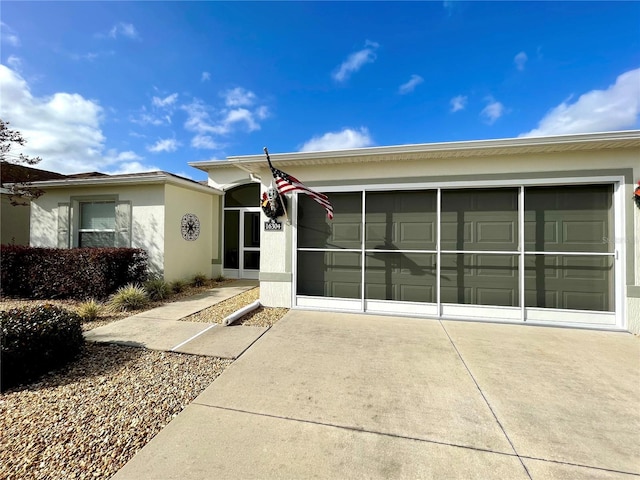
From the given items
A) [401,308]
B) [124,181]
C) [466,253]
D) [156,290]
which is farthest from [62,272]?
[466,253]

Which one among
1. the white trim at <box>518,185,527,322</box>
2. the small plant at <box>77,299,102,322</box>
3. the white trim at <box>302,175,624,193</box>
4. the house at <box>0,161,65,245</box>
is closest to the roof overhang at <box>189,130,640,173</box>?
the white trim at <box>302,175,624,193</box>

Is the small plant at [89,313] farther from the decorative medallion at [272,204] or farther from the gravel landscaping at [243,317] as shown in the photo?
the decorative medallion at [272,204]

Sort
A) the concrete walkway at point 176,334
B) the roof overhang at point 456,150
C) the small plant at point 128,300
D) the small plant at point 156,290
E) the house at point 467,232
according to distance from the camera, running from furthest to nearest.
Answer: the small plant at point 156,290
the small plant at point 128,300
the house at point 467,232
the roof overhang at point 456,150
the concrete walkway at point 176,334

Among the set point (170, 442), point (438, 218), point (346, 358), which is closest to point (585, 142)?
point (438, 218)

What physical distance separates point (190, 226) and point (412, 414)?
8.54m

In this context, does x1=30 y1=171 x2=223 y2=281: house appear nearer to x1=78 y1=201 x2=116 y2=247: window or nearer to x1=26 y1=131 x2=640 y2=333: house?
x1=78 y1=201 x2=116 y2=247: window

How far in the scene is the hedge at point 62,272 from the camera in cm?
634

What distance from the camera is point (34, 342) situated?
2.97 m

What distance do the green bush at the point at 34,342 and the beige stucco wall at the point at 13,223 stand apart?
32.5 feet

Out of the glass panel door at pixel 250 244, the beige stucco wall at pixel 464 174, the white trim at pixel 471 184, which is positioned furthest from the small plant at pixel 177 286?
the white trim at pixel 471 184

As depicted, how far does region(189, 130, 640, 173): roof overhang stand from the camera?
4344mm

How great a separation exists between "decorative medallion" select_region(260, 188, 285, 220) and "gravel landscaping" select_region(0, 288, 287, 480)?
3.26 metres

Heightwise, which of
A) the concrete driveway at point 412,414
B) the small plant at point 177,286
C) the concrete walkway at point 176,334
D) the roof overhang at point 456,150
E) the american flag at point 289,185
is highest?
the roof overhang at point 456,150

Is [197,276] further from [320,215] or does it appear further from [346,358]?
[346,358]
